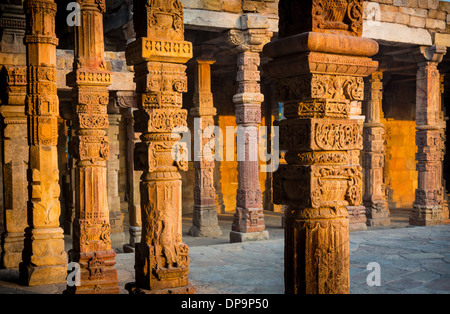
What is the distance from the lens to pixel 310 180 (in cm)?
351

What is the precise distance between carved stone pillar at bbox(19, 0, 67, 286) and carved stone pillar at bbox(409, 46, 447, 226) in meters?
9.29

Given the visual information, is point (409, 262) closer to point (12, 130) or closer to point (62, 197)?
point (12, 130)

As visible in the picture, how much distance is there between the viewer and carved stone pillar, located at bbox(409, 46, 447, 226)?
13.0 metres

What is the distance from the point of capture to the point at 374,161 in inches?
562

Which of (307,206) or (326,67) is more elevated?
(326,67)

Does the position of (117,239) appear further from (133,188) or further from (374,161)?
(374,161)

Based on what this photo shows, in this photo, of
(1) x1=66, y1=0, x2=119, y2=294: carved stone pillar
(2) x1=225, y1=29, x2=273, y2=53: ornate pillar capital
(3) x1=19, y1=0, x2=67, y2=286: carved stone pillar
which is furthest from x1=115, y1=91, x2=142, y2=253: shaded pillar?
(1) x1=66, y1=0, x2=119, y2=294: carved stone pillar

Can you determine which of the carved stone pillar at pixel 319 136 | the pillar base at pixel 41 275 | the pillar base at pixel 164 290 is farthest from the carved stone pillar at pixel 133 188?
the carved stone pillar at pixel 319 136

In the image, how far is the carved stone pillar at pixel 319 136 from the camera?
353 centimetres

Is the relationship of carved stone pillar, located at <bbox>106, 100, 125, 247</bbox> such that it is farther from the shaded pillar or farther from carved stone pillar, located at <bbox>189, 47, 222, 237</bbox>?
carved stone pillar, located at <bbox>189, 47, 222, 237</bbox>

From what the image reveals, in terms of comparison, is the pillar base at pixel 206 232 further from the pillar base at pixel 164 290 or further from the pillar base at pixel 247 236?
the pillar base at pixel 164 290

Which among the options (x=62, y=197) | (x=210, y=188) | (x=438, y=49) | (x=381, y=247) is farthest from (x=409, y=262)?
(x=62, y=197)

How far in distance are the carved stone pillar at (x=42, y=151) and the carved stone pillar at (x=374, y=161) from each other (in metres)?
9.47

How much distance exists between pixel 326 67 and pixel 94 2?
337 centimetres
